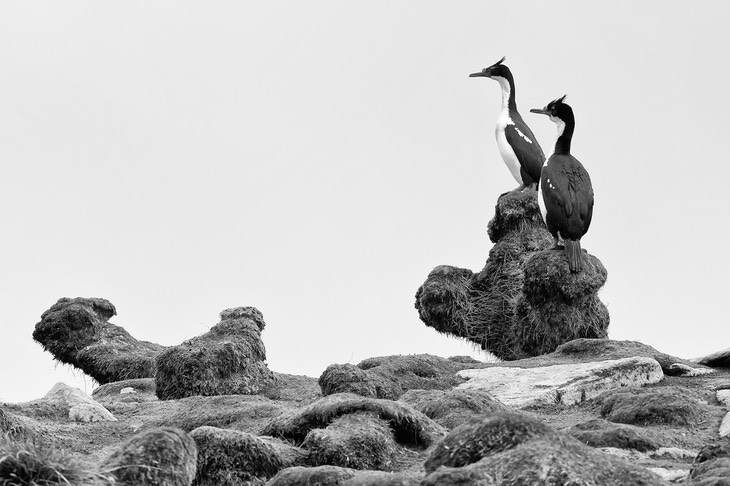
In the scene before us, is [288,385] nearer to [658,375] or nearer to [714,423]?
[658,375]

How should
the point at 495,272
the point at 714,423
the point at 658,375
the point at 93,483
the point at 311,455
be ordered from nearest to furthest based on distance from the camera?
the point at 93,483, the point at 311,455, the point at 714,423, the point at 658,375, the point at 495,272

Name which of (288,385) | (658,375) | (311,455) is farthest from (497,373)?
(311,455)

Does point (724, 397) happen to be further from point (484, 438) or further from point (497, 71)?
point (497, 71)

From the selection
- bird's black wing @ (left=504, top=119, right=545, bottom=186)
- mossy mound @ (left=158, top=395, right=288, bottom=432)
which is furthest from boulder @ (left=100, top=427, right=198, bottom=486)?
bird's black wing @ (left=504, top=119, right=545, bottom=186)

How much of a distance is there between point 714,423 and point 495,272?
14.6 meters

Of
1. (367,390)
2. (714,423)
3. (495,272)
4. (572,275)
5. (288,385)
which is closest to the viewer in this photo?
(714,423)

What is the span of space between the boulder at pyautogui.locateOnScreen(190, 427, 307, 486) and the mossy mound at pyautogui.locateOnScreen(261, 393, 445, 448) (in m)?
1.10

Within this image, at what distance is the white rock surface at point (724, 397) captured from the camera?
57.8ft

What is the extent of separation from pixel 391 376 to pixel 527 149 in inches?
493

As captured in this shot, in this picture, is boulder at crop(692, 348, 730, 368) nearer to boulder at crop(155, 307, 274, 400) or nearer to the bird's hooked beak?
boulder at crop(155, 307, 274, 400)

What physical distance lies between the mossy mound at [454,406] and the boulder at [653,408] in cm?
155

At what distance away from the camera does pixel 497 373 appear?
20922mm

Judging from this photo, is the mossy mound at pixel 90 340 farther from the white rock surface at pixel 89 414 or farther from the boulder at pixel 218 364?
the white rock surface at pixel 89 414

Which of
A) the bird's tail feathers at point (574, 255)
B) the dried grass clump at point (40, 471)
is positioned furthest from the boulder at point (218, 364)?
the dried grass clump at point (40, 471)
